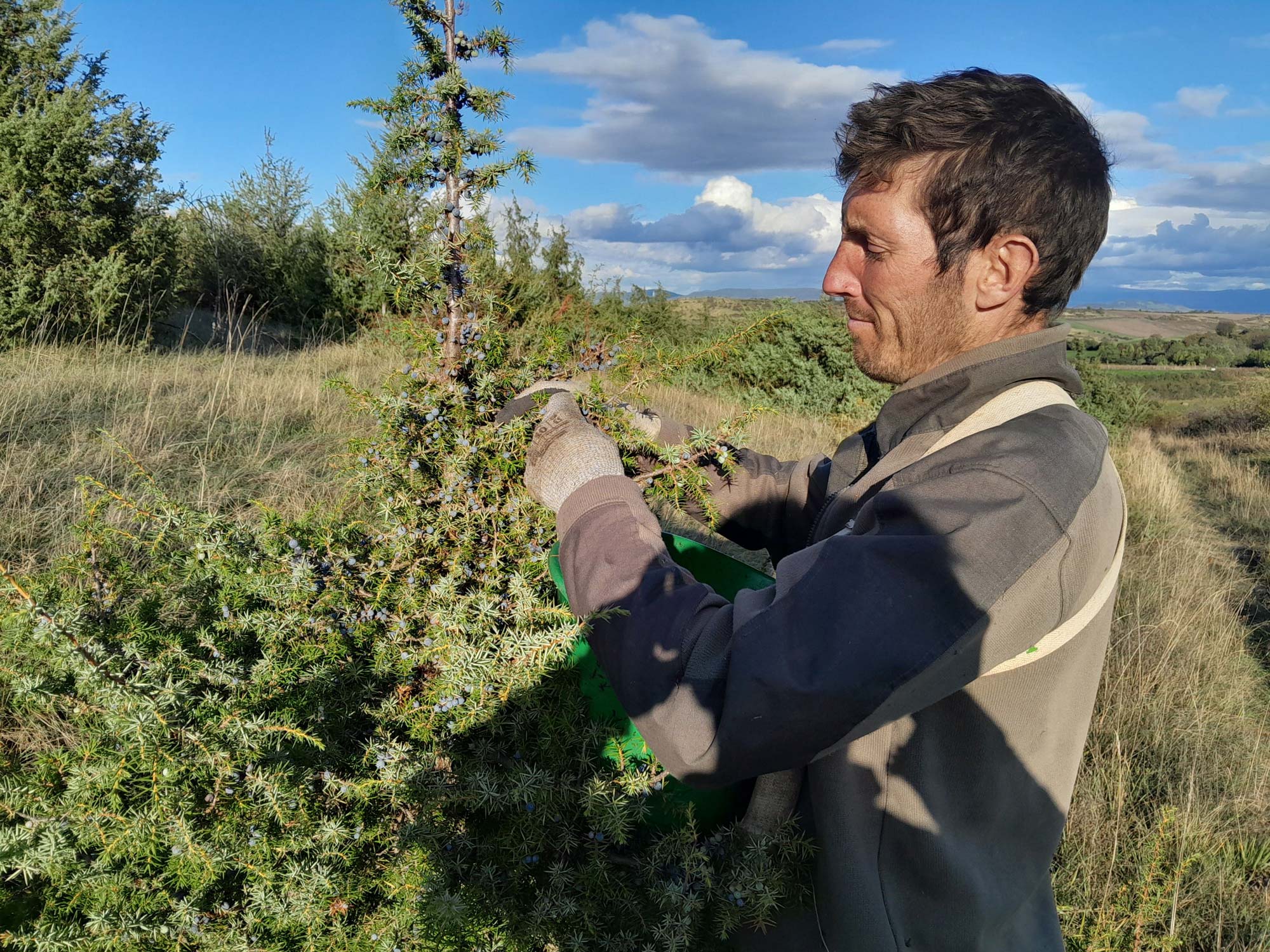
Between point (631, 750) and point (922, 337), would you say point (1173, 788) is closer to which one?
point (922, 337)

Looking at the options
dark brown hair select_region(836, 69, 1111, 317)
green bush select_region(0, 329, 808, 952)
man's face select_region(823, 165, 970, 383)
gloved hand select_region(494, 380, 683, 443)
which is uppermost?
dark brown hair select_region(836, 69, 1111, 317)

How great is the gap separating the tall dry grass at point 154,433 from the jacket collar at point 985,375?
182cm

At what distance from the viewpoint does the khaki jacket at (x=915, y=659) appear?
115cm

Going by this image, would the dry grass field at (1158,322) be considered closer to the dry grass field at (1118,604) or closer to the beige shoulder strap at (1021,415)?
the dry grass field at (1118,604)

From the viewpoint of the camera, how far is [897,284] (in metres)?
1.66

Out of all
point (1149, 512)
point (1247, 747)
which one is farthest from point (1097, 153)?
point (1149, 512)

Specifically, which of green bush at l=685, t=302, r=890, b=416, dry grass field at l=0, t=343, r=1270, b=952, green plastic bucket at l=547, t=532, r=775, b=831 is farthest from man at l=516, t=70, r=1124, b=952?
green bush at l=685, t=302, r=890, b=416

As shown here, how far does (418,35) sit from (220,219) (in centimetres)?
1959

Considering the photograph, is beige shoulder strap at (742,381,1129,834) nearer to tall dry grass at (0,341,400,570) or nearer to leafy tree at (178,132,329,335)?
tall dry grass at (0,341,400,570)

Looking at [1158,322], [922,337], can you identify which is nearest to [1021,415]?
[922,337]

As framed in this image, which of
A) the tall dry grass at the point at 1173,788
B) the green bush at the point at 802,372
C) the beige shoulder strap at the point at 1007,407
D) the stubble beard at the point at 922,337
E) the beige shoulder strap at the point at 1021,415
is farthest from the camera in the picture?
the green bush at the point at 802,372

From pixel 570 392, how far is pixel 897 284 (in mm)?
842

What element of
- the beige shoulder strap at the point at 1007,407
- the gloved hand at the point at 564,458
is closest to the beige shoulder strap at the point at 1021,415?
the beige shoulder strap at the point at 1007,407

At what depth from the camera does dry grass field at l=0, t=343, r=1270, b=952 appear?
2.99 metres
